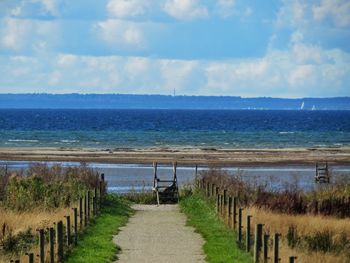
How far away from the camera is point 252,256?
71.6 feet

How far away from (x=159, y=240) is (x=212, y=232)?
2159mm

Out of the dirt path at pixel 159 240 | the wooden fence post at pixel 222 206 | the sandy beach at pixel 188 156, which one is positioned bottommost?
the sandy beach at pixel 188 156

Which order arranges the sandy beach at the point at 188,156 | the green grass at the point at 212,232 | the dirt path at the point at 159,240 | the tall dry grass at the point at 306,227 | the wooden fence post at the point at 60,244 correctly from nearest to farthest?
the wooden fence post at the point at 60,244
the green grass at the point at 212,232
the dirt path at the point at 159,240
the tall dry grass at the point at 306,227
the sandy beach at the point at 188,156

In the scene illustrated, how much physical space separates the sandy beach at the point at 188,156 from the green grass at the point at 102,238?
3877 centimetres

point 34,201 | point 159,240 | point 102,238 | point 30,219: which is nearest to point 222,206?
point 159,240

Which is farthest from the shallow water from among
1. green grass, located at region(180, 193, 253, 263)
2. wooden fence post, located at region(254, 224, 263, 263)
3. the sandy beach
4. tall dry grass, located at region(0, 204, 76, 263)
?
wooden fence post, located at region(254, 224, 263, 263)

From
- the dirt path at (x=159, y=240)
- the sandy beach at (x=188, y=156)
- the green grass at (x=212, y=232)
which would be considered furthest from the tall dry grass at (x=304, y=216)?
the sandy beach at (x=188, y=156)

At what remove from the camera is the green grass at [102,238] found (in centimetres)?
2173

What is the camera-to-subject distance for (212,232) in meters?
26.9

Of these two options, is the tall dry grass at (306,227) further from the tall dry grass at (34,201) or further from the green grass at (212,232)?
the tall dry grass at (34,201)

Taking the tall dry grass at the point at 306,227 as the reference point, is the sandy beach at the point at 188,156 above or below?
below

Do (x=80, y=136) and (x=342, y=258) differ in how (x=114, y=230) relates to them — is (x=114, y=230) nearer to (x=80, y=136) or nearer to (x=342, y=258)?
(x=342, y=258)

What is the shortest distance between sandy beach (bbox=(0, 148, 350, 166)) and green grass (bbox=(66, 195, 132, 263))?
127 feet

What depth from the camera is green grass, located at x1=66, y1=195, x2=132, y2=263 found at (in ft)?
71.3
